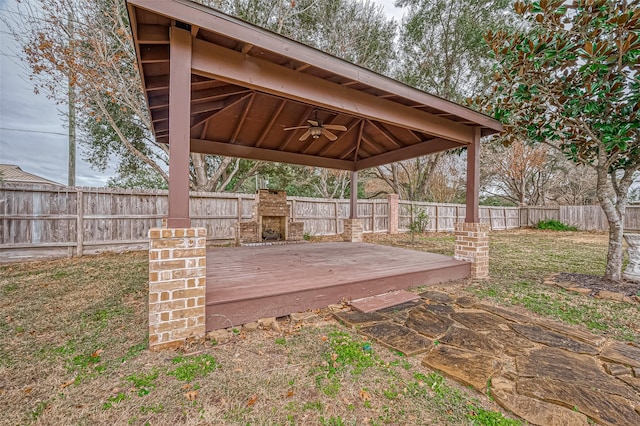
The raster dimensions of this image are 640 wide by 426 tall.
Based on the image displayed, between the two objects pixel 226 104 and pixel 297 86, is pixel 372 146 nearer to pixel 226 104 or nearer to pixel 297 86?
pixel 226 104

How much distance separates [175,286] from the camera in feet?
7.30

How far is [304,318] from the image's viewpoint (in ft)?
9.20

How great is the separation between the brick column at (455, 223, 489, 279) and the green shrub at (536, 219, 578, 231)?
13188mm

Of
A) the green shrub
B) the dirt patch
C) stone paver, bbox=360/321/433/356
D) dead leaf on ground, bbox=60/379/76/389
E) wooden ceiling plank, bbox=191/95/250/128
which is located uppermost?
wooden ceiling plank, bbox=191/95/250/128

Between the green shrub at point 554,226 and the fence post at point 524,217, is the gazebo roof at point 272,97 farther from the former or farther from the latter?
the fence post at point 524,217

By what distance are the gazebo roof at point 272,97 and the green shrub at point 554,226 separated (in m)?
13.1

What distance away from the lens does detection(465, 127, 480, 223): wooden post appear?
4445mm

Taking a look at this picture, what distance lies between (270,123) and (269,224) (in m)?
3.17

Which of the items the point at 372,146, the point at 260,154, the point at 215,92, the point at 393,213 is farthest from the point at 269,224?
the point at 393,213

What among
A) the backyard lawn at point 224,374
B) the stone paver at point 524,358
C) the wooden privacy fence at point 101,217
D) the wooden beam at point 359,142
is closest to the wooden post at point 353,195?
the wooden beam at point 359,142

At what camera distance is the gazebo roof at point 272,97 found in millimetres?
2334

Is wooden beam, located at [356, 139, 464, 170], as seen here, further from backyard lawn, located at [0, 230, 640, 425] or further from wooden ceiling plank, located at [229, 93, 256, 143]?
wooden ceiling plank, located at [229, 93, 256, 143]

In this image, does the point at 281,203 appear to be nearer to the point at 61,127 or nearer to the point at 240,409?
the point at 240,409

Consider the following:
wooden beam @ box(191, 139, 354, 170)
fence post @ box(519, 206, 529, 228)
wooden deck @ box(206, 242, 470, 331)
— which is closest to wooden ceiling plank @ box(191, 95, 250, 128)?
wooden beam @ box(191, 139, 354, 170)
